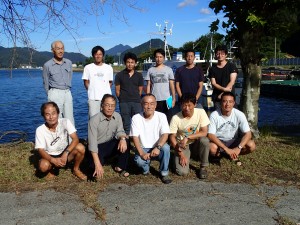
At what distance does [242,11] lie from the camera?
6.33 metres

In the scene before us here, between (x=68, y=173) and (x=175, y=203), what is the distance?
1.85 metres

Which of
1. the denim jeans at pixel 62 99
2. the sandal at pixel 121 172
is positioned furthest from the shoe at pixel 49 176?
the denim jeans at pixel 62 99

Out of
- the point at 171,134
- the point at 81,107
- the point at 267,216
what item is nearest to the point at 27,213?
the point at 171,134

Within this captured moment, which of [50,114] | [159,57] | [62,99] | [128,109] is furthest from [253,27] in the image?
[50,114]

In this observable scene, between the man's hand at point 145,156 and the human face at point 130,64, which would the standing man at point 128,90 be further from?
the man's hand at point 145,156

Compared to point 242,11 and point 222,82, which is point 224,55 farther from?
point 242,11

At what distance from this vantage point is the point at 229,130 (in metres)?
5.30

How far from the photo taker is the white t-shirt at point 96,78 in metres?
5.96

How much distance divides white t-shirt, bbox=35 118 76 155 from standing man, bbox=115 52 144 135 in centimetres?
147

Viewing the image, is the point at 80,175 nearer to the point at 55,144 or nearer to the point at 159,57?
the point at 55,144

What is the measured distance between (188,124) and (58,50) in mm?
2479

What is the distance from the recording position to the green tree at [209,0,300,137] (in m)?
6.27

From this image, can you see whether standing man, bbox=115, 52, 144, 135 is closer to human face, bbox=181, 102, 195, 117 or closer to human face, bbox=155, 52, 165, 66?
human face, bbox=155, 52, 165, 66

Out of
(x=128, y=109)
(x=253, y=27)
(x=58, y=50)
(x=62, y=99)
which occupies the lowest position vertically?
(x=128, y=109)
